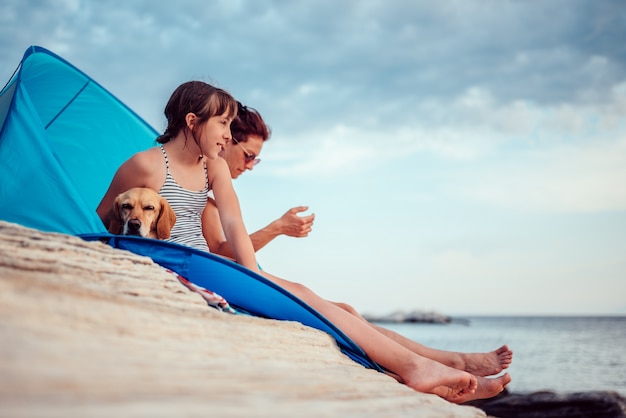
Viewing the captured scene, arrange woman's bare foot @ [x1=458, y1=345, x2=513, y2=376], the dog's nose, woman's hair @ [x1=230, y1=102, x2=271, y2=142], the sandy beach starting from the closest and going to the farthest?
the sandy beach
the dog's nose
woman's bare foot @ [x1=458, y1=345, x2=513, y2=376]
woman's hair @ [x1=230, y1=102, x2=271, y2=142]

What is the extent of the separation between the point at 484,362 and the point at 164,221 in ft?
5.64

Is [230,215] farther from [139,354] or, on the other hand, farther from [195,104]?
[139,354]

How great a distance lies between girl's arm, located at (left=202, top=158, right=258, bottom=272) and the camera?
279cm

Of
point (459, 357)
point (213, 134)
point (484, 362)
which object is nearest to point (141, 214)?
point (213, 134)

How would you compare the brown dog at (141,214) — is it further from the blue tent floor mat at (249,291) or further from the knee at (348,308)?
the knee at (348,308)

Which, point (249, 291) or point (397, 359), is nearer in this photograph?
point (249, 291)

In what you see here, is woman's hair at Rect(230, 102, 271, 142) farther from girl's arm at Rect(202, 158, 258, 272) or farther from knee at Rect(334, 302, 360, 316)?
knee at Rect(334, 302, 360, 316)

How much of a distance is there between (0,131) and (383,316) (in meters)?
47.1

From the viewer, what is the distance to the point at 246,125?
3.63 m

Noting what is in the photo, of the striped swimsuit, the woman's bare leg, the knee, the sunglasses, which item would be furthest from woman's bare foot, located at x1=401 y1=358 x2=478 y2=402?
the sunglasses

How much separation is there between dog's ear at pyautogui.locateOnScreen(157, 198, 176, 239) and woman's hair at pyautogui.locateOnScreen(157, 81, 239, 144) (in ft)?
1.44

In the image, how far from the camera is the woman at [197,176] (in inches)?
110

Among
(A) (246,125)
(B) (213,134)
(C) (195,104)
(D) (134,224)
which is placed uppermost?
(A) (246,125)

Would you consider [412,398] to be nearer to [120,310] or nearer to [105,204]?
[120,310]
